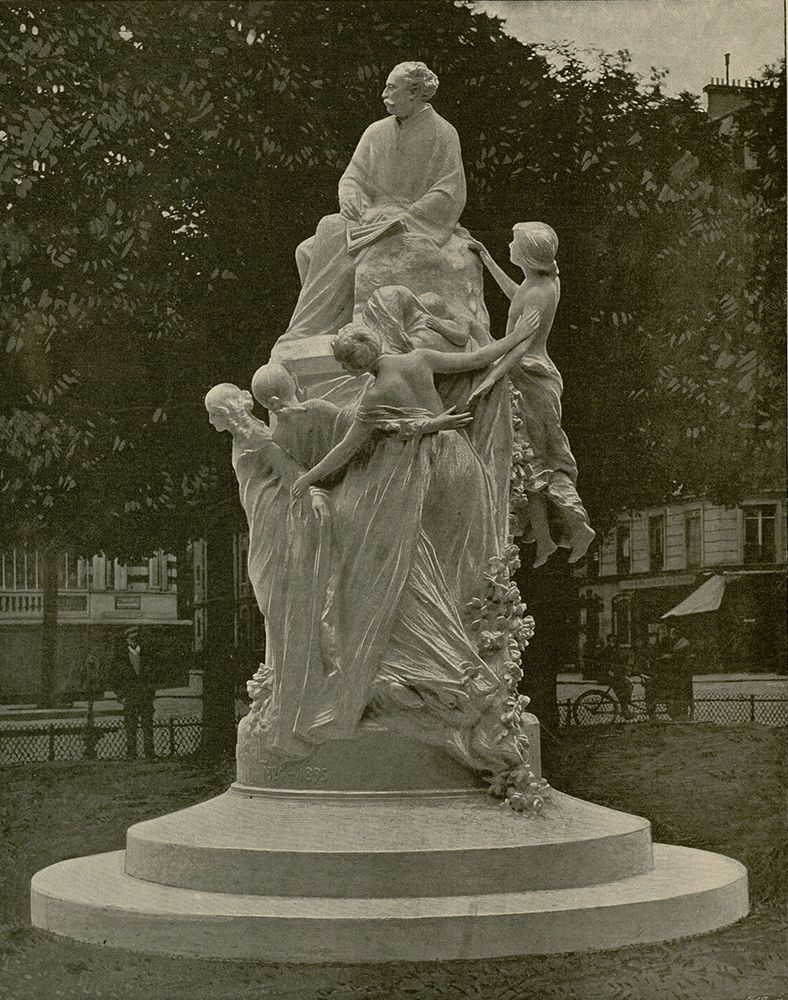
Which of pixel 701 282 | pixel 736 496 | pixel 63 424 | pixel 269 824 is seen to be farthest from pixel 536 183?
pixel 269 824

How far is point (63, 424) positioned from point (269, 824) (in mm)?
2627

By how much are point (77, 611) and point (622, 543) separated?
2.49m

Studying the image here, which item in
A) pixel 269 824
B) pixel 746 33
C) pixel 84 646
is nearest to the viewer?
pixel 269 824

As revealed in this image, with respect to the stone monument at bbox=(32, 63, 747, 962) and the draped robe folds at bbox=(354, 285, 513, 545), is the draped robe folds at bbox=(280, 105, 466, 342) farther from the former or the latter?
the draped robe folds at bbox=(354, 285, 513, 545)

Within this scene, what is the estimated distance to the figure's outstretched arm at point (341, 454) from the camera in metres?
7.40

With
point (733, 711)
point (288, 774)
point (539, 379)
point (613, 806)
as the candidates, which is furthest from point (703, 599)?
point (288, 774)

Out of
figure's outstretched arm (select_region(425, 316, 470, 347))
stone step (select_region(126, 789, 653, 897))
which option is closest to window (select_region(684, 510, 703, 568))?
stone step (select_region(126, 789, 653, 897))

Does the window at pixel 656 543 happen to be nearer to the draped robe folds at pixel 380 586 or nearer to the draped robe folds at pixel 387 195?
the draped robe folds at pixel 380 586

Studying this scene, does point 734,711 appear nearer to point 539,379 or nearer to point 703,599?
point 703,599

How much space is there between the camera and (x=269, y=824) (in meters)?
7.23

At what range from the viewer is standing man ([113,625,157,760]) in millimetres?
9281

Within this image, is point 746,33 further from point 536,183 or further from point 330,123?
point 330,123

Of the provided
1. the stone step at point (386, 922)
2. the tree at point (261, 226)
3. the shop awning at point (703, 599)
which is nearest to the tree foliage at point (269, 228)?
the tree at point (261, 226)

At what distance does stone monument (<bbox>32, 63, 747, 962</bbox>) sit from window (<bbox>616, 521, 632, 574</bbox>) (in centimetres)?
108
